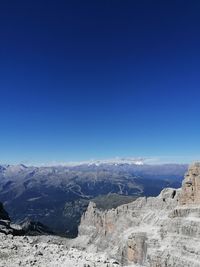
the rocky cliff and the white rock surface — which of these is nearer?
the white rock surface

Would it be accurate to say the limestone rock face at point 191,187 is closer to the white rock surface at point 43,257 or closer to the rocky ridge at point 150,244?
the rocky ridge at point 150,244

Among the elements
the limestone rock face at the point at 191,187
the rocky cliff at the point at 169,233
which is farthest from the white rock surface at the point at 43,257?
the limestone rock face at the point at 191,187

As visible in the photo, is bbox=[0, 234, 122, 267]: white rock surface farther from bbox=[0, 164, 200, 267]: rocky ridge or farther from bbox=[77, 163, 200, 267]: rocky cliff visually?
bbox=[77, 163, 200, 267]: rocky cliff

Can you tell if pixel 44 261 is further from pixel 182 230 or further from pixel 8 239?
pixel 182 230

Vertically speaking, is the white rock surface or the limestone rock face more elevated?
the limestone rock face

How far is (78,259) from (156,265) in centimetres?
8544

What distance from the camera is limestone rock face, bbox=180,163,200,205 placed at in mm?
156625

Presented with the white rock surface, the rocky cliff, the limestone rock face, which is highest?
the limestone rock face

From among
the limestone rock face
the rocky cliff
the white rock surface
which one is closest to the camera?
the white rock surface

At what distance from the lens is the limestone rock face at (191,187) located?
514 ft

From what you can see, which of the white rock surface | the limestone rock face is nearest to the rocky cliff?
the limestone rock face

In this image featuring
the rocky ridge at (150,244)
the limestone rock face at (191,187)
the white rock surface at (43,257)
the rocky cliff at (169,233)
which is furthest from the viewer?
the limestone rock face at (191,187)

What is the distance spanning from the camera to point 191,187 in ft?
521

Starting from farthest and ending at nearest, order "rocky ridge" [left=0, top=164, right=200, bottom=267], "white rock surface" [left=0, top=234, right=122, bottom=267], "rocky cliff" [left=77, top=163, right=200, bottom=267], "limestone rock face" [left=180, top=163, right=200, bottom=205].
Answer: "limestone rock face" [left=180, top=163, right=200, bottom=205], "rocky cliff" [left=77, top=163, right=200, bottom=267], "rocky ridge" [left=0, top=164, right=200, bottom=267], "white rock surface" [left=0, top=234, right=122, bottom=267]
